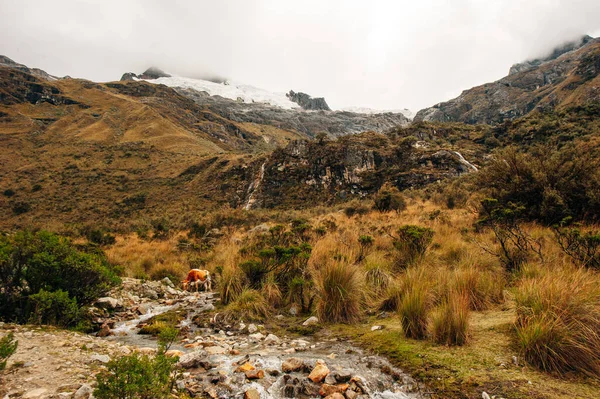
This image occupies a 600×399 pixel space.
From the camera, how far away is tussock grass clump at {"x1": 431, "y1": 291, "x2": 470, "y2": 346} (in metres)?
2.88


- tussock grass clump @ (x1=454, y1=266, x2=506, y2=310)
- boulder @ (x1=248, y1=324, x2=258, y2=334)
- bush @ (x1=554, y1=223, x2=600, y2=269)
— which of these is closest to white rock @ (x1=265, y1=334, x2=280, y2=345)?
boulder @ (x1=248, y1=324, x2=258, y2=334)

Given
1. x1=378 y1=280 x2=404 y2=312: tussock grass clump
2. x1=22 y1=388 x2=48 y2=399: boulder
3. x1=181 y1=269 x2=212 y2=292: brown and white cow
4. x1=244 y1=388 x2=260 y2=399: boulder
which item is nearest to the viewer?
x1=22 y1=388 x2=48 y2=399: boulder

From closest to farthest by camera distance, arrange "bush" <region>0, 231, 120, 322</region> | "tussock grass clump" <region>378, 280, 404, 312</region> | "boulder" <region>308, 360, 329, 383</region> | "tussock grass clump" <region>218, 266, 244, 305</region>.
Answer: "boulder" <region>308, 360, 329, 383</region> < "bush" <region>0, 231, 120, 322</region> < "tussock grass clump" <region>378, 280, 404, 312</region> < "tussock grass clump" <region>218, 266, 244, 305</region>

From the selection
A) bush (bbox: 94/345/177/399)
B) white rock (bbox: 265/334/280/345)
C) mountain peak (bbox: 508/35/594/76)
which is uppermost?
mountain peak (bbox: 508/35/594/76)

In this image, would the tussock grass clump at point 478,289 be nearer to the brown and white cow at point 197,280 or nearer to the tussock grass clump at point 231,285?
the tussock grass clump at point 231,285

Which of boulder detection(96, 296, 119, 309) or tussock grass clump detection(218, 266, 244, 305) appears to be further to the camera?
tussock grass clump detection(218, 266, 244, 305)

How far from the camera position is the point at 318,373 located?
265 centimetres

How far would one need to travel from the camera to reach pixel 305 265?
599cm

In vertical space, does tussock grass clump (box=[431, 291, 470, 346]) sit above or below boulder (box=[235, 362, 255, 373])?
above

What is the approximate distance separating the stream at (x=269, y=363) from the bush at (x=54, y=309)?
66cm

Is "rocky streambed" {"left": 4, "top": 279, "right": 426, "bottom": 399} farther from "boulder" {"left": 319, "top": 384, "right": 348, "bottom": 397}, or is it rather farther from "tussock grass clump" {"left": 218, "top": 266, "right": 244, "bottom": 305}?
"tussock grass clump" {"left": 218, "top": 266, "right": 244, "bottom": 305}

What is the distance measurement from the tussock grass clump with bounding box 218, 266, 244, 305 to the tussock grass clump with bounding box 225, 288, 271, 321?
1.72ft

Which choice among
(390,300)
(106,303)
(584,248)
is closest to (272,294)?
(390,300)

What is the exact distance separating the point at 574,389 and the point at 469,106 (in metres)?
153
